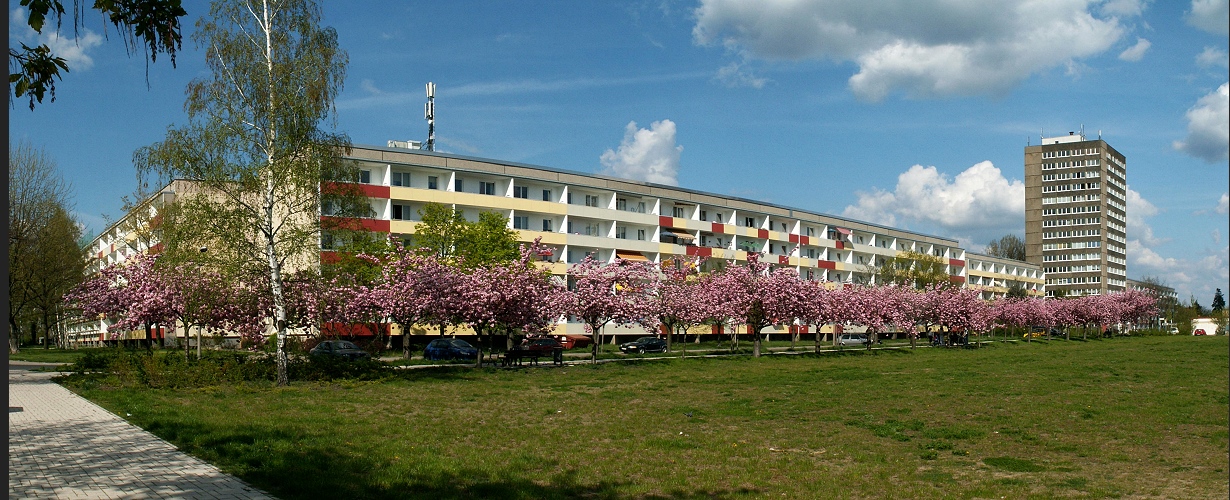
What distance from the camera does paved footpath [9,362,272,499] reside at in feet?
32.0

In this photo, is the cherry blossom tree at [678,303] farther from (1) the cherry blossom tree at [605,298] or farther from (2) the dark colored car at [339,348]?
(2) the dark colored car at [339,348]

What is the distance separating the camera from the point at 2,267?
13.1 ft

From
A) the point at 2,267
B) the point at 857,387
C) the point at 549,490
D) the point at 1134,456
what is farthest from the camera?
the point at 857,387

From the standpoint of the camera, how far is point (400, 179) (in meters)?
67.8

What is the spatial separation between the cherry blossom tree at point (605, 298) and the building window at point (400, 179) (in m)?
28.7

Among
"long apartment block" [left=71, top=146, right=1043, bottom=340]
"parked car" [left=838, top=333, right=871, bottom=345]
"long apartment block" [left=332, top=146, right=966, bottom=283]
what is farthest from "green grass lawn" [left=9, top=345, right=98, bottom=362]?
"parked car" [left=838, top=333, right=871, bottom=345]

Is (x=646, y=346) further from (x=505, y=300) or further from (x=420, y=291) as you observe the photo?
(x=420, y=291)

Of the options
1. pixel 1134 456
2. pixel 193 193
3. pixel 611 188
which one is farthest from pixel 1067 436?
pixel 611 188

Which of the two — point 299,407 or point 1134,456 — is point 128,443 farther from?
point 1134,456

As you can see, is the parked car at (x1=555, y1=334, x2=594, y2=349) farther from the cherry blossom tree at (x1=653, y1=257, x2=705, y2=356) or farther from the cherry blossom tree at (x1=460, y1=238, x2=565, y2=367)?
the cherry blossom tree at (x1=460, y1=238, x2=565, y2=367)

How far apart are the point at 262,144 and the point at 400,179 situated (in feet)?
136

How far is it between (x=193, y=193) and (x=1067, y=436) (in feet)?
80.9

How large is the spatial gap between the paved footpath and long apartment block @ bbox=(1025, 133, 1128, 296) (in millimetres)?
188607

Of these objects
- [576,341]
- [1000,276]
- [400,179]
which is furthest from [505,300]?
[1000,276]
